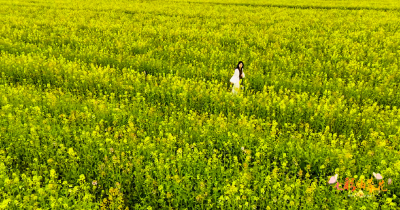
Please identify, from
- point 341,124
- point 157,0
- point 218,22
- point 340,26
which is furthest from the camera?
point 157,0

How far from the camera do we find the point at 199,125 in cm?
489

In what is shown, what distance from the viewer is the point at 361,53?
31.5 feet

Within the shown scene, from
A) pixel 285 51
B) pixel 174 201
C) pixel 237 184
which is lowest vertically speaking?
pixel 174 201

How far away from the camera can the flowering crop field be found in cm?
337

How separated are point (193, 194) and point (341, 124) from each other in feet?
11.2

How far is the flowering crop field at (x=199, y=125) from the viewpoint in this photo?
3.37 metres

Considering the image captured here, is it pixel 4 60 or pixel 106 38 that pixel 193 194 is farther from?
pixel 106 38

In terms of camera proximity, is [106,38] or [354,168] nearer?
[354,168]

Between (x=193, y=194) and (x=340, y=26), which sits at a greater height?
(x=340, y=26)

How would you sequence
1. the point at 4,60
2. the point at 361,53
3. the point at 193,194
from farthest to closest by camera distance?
the point at 361,53 → the point at 4,60 → the point at 193,194

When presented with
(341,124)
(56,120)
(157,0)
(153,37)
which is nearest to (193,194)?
(56,120)

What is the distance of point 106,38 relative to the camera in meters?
11.9

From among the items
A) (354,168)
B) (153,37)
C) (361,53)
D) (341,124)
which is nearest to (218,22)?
(153,37)

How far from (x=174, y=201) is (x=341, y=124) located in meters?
3.57
